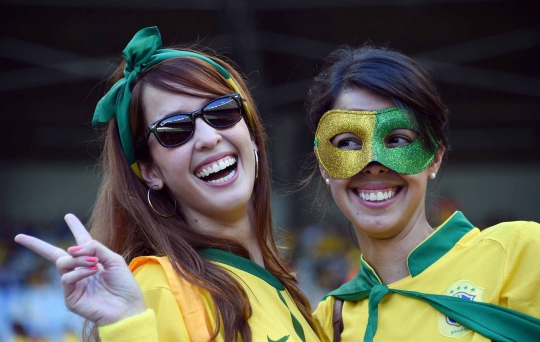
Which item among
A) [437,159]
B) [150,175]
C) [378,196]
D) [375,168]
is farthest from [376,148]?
[150,175]

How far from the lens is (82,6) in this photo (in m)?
6.74

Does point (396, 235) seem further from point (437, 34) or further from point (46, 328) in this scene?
point (437, 34)

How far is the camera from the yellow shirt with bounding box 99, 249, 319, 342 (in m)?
1.98

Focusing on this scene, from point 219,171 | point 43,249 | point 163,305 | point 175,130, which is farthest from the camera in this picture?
point 219,171

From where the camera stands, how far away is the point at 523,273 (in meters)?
2.17

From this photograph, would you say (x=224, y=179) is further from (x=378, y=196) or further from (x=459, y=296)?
(x=459, y=296)

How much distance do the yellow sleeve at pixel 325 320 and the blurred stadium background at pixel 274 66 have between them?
184 centimetres

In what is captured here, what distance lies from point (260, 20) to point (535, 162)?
835 cm

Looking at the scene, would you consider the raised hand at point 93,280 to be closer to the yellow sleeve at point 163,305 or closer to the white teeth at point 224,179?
the yellow sleeve at point 163,305

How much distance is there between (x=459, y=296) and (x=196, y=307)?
34.1 inches

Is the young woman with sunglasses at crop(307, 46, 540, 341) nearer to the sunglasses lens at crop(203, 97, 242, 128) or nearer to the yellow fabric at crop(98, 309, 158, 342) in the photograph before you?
the sunglasses lens at crop(203, 97, 242, 128)

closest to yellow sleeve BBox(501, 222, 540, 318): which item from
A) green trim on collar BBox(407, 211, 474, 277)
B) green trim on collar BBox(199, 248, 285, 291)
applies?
green trim on collar BBox(407, 211, 474, 277)

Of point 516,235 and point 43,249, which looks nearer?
point 43,249

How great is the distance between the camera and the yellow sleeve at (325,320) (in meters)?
2.62
